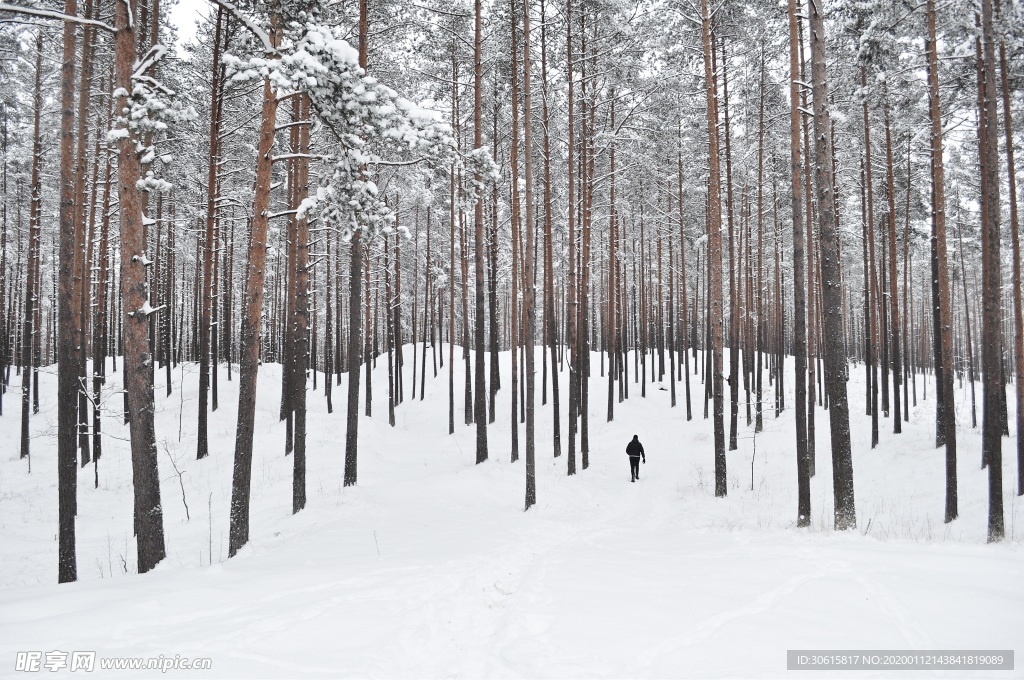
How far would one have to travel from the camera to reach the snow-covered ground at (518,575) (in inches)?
166

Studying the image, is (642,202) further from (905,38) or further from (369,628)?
(369,628)

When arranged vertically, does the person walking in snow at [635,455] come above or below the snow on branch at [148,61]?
below

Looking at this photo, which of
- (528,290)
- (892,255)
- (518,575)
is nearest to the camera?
(518,575)

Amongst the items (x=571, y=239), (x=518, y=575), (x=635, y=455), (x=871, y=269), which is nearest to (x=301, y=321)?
(x=571, y=239)

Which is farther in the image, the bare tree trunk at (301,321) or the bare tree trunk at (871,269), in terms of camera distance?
the bare tree trunk at (871,269)

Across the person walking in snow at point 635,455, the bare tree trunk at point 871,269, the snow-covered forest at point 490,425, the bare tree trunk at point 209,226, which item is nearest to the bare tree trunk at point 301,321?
the snow-covered forest at point 490,425

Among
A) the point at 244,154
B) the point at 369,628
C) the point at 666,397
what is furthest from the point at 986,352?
the point at 244,154

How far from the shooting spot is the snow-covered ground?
4.21 meters

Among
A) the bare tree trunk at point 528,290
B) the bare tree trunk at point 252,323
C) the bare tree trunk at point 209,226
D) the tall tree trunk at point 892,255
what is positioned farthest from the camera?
the tall tree trunk at point 892,255

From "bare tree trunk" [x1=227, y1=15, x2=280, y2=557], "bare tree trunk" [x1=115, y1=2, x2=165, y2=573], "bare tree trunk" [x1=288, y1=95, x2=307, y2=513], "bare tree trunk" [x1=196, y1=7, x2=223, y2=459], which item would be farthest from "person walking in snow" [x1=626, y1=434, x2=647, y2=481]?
"bare tree trunk" [x1=196, y1=7, x2=223, y2=459]

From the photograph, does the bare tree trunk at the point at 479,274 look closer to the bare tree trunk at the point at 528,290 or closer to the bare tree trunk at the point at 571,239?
the bare tree trunk at the point at 571,239

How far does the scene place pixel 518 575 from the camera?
6.61 meters

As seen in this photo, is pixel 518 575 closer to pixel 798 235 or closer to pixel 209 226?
pixel 798 235

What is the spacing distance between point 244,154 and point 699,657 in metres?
24.1
